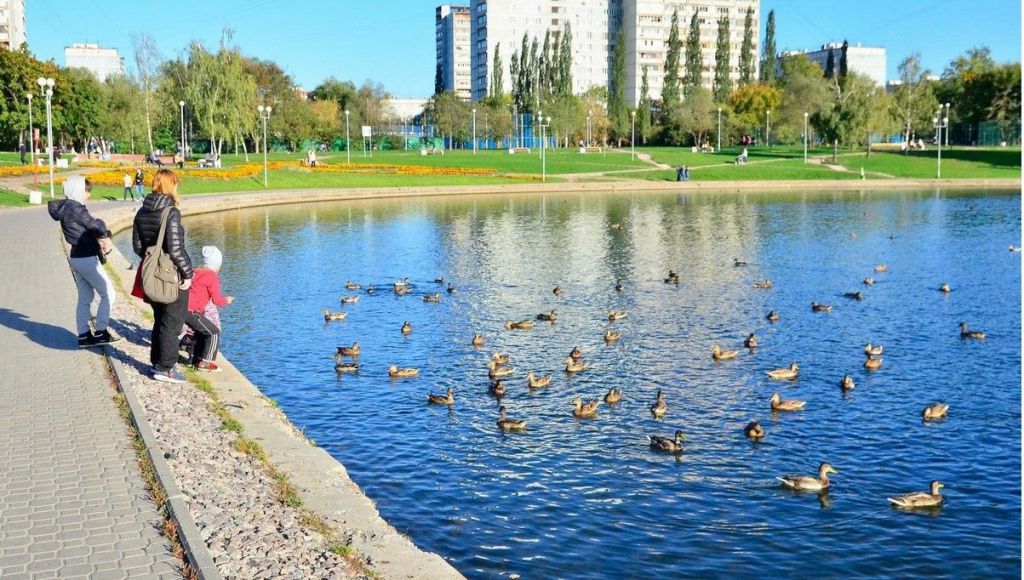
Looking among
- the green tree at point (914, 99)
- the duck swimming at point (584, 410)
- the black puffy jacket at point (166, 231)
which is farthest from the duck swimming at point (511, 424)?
the green tree at point (914, 99)

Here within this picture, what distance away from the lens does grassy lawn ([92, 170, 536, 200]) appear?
57.0 meters

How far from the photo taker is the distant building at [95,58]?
169m

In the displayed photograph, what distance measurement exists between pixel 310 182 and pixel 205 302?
5143 cm

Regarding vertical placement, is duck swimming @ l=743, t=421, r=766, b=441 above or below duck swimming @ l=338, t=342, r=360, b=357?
below

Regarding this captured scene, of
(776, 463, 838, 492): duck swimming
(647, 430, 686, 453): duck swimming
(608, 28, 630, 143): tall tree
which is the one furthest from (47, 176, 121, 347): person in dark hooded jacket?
(608, 28, 630, 143): tall tree

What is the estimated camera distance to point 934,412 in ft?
46.3

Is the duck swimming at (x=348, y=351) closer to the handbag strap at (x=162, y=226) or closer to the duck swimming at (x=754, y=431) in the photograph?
the handbag strap at (x=162, y=226)

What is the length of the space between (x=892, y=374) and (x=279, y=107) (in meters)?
92.3

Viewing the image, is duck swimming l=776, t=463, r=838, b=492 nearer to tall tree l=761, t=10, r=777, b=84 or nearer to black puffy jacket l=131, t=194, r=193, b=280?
black puffy jacket l=131, t=194, r=193, b=280

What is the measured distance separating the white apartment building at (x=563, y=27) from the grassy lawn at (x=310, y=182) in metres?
109

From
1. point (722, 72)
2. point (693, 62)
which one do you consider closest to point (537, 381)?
point (722, 72)

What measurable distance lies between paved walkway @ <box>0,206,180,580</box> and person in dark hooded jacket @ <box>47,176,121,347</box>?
79 cm

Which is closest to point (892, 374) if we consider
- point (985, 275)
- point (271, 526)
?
point (271, 526)

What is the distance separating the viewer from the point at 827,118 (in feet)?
288
